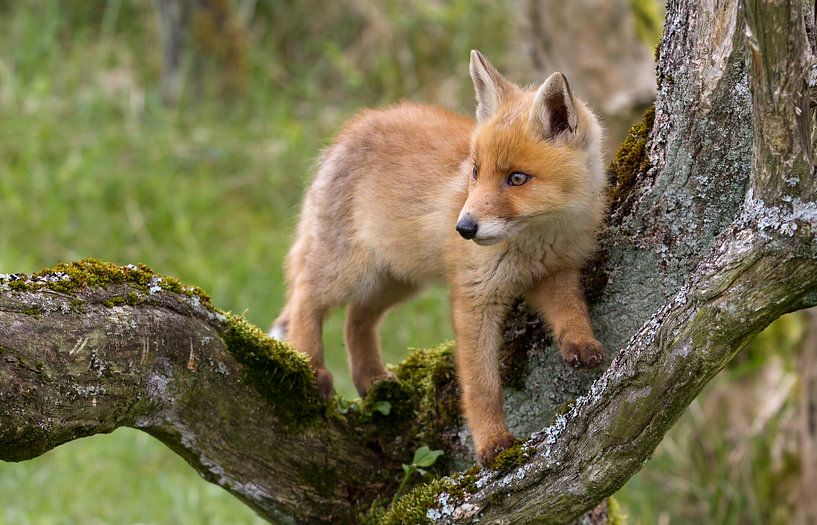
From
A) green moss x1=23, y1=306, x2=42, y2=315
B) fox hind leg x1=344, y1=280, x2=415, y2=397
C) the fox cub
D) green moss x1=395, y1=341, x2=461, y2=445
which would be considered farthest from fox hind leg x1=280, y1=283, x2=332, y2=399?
green moss x1=23, y1=306, x2=42, y2=315

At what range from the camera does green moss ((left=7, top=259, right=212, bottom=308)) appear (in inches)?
132

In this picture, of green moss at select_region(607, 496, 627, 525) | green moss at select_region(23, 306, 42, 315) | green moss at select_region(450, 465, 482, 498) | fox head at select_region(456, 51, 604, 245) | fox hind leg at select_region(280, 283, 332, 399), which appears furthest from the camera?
fox hind leg at select_region(280, 283, 332, 399)

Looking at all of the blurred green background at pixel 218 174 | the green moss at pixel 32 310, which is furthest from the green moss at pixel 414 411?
the blurred green background at pixel 218 174

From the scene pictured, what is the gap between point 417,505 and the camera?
3928 millimetres

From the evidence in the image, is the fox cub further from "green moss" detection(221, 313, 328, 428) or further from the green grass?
the green grass

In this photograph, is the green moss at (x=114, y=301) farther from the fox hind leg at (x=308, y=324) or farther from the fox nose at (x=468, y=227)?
the fox hind leg at (x=308, y=324)

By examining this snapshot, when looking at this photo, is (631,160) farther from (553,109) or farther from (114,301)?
(114,301)

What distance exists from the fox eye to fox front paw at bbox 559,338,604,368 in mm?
738

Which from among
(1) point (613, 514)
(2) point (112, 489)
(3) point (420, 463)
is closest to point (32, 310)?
(3) point (420, 463)

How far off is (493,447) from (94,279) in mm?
1684

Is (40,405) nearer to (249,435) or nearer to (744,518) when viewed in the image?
(249,435)

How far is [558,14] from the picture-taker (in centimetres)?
956

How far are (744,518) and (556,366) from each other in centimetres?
471

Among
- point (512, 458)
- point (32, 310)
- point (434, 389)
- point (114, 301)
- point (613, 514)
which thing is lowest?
point (512, 458)
